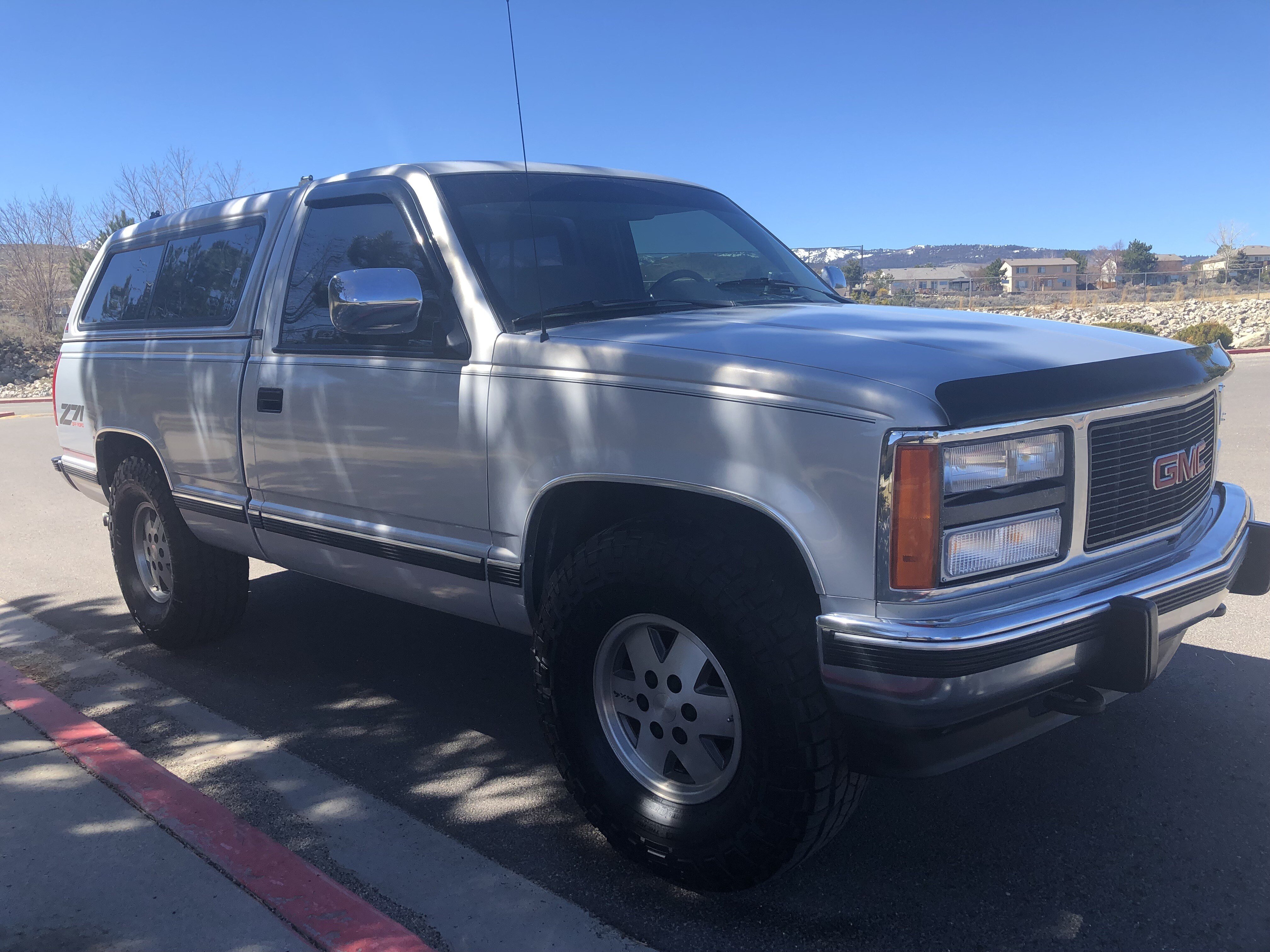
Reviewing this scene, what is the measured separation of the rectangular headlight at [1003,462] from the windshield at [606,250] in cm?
144

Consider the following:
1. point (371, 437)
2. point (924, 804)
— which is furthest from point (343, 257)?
point (924, 804)

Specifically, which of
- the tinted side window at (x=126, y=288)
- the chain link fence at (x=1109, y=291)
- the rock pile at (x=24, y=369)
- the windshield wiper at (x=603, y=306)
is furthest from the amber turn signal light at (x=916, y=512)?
the chain link fence at (x=1109, y=291)

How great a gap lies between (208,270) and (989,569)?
12.4 feet

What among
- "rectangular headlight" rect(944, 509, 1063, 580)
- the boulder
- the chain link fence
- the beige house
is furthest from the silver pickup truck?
the beige house

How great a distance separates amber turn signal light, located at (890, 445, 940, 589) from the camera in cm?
224

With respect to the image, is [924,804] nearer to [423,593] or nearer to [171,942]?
[423,593]

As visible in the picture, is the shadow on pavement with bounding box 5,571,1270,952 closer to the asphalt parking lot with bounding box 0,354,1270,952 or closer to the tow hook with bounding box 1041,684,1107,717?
the asphalt parking lot with bounding box 0,354,1270,952

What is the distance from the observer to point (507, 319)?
3.22 metres

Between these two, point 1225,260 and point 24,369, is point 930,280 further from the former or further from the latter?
point 24,369

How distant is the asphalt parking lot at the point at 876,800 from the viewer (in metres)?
2.62

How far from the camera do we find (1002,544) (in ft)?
7.77

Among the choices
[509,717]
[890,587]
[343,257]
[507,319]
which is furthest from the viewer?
[509,717]

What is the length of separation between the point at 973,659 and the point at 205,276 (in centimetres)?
388

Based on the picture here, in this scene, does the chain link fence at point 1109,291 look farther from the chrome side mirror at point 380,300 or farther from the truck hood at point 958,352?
the chrome side mirror at point 380,300
